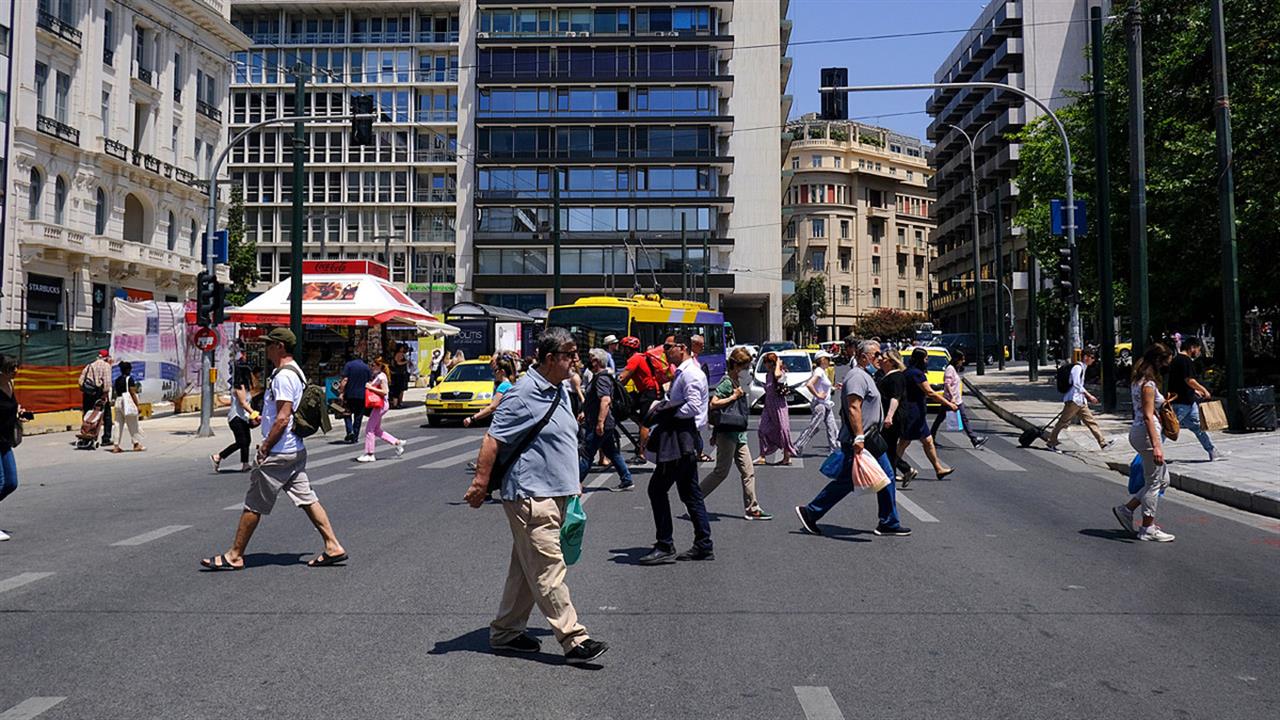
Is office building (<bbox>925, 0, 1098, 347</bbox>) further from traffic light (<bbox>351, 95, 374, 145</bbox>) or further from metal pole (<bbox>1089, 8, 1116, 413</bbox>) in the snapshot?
traffic light (<bbox>351, 95, 374, 145</bbox>)

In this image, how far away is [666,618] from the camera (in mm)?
6637

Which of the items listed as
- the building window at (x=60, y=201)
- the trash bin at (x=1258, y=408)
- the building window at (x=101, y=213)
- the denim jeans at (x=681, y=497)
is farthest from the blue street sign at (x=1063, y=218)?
the building window at (x=101, y=213)

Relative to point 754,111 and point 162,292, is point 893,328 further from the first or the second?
point 162,292

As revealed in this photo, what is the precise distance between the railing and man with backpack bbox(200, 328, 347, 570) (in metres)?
46.4

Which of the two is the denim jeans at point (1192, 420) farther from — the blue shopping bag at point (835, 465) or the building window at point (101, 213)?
the building window at point (101, 213)

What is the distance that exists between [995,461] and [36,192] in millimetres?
34876

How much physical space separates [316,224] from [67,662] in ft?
245

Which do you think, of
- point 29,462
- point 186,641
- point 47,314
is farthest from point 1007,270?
point 186,641

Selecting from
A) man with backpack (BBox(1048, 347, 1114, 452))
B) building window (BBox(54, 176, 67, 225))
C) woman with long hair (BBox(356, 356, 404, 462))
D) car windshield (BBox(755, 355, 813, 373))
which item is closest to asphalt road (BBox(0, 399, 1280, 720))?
woman with long hair (BBox(356, 356, 404, 462))

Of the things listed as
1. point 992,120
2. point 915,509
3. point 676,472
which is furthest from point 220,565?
point 992,120

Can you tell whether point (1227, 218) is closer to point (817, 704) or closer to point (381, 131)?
point (817, 704)

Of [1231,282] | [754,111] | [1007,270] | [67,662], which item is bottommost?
[67,662]

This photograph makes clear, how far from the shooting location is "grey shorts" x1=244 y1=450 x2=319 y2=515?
812 centimetres

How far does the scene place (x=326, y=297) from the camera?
2912cm
